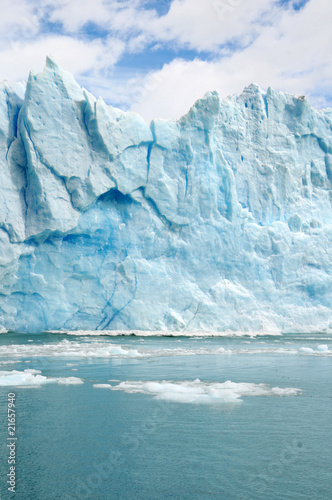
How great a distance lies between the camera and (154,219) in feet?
65.6

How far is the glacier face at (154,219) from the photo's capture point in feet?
59.7

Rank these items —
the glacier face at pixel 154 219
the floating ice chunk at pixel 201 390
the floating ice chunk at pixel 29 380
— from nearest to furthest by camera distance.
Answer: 1. the floating ice chunk at pixel 201 390
2. the floating ice chunk at pixel 29 380
3. the glacier face at pixel 154 219

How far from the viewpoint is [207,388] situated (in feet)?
22.7

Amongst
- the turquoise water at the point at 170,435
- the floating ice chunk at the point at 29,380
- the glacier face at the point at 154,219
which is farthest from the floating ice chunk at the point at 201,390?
the glacier face at the point at 154,219

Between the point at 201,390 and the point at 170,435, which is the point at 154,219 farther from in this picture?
the point at 170,435

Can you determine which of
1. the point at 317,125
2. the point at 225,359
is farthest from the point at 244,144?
the point at 225,359

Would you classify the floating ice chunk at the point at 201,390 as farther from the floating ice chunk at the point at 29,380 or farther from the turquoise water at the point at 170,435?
the floating ice chunk at the point at 29,380

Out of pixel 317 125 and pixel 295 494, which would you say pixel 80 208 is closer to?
pixel 317 125

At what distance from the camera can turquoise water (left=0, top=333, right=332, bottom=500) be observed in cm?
360

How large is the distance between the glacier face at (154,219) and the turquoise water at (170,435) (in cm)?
983

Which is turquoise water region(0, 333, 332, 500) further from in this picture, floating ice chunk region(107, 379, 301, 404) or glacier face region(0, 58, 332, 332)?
glacier face region(0, 58, 332, 332)

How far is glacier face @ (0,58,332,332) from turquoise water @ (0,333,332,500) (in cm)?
983

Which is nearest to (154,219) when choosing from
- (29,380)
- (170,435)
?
(29,380)

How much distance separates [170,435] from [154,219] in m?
15.5
